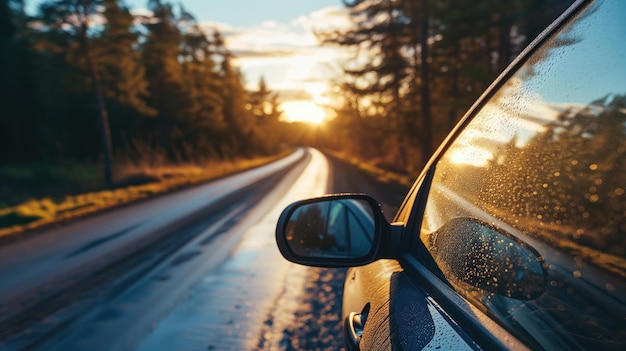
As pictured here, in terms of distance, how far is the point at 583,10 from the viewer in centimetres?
108

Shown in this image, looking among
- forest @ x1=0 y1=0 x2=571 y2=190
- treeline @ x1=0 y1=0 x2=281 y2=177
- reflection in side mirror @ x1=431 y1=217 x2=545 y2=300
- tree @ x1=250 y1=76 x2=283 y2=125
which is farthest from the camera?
tree @ x1=250 y1=76 x2=283 y2=125

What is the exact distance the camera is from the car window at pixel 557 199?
3.12 feet

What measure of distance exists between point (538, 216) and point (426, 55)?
2074 cm

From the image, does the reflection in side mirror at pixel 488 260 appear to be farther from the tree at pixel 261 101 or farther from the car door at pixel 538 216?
the tree at pixel 261 101

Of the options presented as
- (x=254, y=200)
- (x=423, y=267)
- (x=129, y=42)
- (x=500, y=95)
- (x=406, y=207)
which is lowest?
(x=254, y=200)

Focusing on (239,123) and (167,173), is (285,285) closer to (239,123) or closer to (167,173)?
(167,173)

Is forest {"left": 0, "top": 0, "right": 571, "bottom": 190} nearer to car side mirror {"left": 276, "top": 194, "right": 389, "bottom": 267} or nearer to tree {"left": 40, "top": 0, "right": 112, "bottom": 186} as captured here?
tree {"left": 40, "top": 0, "right": 112, "bottom": 186}

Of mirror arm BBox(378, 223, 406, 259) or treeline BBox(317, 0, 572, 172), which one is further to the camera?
treeline BBox(317, 0, 572, 172)

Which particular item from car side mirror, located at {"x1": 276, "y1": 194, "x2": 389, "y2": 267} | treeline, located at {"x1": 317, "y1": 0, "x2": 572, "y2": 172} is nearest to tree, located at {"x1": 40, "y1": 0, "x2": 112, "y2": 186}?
treeline, located at {"x1": 317, "y1": 0, "x2": 572, "y2": 172}

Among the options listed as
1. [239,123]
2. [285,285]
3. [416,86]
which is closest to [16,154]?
[239,123]

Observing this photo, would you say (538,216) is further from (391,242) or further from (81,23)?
(81,23)

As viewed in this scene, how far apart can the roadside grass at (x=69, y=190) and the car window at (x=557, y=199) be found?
38.6 feet

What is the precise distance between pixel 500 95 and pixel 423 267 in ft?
2.32

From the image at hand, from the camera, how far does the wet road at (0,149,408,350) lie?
4609mm
